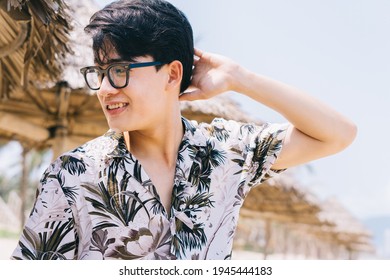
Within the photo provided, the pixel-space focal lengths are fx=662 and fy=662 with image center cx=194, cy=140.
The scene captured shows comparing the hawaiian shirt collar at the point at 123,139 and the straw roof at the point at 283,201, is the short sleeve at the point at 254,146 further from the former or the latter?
the straw roof at the point at 283,201

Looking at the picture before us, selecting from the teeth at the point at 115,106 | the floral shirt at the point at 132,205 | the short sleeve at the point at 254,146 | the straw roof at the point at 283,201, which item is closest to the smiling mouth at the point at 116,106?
the teeth at the point at 115,106

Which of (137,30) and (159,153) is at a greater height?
(137,30)

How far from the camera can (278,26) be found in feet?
12.4

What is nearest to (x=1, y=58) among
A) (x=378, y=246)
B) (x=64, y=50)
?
(x=64, y=50)

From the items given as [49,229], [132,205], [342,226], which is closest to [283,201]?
[342,226]

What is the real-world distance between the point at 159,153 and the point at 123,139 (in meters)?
0.11

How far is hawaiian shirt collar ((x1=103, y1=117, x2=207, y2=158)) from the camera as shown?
1.59 meters

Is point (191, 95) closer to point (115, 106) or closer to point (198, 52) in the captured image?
point (198, 52)

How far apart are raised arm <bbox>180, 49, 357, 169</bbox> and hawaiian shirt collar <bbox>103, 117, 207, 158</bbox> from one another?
0.09m

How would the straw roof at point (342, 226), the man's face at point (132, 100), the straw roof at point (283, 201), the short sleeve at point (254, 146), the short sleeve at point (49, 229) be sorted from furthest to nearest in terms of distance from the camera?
1. the straw roof at point (342, 226)
2. the straw roof at point (283, 201)
3. the short sleeve at point (254, 146)
4. the man's face at point (132, 100)
5. the short sleeve at point (49, 229)

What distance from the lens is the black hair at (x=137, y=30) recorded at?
5.06 ft

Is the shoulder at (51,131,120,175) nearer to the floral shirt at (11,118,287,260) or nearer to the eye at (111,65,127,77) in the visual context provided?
the floral shirt at (11,118,287,260)

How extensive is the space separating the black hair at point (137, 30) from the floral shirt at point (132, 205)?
222 mm

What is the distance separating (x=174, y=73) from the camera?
1.69m
